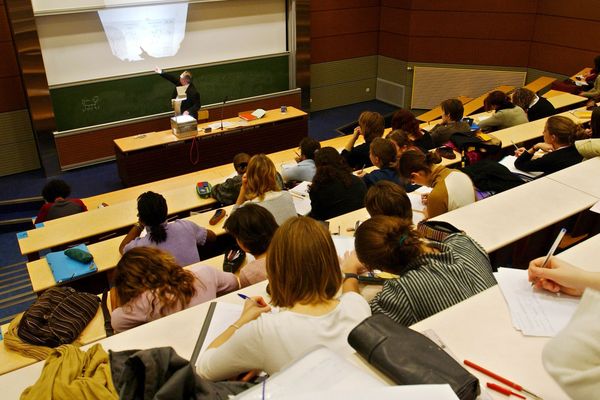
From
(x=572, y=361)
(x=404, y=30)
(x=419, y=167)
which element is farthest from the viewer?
(x=404, y=30)

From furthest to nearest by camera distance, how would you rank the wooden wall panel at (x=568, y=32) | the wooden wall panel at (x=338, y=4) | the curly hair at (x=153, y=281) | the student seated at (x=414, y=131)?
the wooden wall panel at (x=338, y=4) < the wooden wall panel at (x=568, y=32) < the student seated at (x=414, y=131) < the curly hair at (x=153, y=281)

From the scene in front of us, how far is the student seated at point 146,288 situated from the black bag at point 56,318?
0.32m

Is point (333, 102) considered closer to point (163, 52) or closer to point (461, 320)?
point (163, 52)

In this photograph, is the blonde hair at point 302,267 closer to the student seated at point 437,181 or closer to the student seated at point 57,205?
the student seated at point 437,181

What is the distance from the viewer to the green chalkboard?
6719 mm

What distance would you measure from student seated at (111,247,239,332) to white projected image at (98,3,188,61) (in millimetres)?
5221

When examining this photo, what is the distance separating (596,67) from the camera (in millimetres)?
6855

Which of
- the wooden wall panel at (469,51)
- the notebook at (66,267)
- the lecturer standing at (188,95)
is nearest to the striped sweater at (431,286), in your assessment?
the notebook at (66,267)

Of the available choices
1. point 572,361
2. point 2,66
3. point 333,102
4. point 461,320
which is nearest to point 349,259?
point 461,320

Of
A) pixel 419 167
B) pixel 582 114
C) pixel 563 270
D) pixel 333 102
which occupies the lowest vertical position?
pixel 333 102

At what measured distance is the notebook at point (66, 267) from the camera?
332cm

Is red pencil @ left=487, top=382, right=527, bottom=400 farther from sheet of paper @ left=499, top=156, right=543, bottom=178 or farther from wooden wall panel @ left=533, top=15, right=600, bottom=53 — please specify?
wooden wall panel @ left=533, top=15, right=600, bottom=53

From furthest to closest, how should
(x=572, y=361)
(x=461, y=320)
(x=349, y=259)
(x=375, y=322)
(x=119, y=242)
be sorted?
(x=119, y=242)
(x=349, y=259)
(x=461, y=320)
(x=375, y=322)
(x=572, y=361)

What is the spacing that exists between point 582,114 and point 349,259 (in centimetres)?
456
